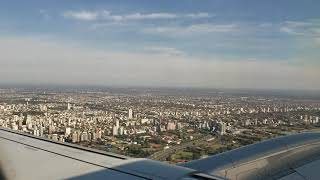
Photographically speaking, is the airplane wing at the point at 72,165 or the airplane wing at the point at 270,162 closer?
the airplane wing at the point at 72,165

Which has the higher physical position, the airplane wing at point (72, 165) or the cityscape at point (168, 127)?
the airplane wing at point (72, 165)

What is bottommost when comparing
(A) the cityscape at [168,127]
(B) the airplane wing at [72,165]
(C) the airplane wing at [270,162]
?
(A) the cityscape at [168,127]

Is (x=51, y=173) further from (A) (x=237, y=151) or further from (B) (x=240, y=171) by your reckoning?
(A) (x=237, y=151)

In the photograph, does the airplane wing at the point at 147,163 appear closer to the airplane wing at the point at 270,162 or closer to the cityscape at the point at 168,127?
the airplane wing at the point at 270,162

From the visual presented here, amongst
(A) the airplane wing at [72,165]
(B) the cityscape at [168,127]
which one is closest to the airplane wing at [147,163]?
(A) the airplane wing at [72,165]

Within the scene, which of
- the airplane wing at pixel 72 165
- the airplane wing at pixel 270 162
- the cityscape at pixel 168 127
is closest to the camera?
the airplane wing at pixel 72 165

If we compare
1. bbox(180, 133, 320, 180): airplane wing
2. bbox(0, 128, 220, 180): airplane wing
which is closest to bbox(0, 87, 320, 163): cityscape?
bbox(180, 133, 320, 180): airplane wing

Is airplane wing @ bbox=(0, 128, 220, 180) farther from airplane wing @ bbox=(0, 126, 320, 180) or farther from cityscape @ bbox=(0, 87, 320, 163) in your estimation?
cityscape @ bbox=(0, 87, 320, 163)

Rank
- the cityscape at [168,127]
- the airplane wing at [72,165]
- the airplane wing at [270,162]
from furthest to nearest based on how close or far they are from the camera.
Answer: the cityscape at [168,127] < the airplane wing at [270,162] < the airplane wing at [72,165]

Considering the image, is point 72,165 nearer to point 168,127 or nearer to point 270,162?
point 270,162
